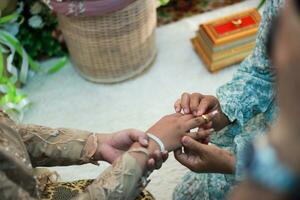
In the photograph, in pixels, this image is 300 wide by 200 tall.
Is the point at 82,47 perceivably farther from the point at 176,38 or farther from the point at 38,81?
the point at 176,38

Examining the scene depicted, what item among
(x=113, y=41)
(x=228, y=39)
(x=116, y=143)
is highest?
(x=116, y=143)

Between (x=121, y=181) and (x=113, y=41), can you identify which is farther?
(x=113, y=41)

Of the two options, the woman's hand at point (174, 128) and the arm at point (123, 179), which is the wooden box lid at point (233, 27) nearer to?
the woman's hand at point (174, 128)

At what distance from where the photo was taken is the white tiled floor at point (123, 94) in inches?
85.6

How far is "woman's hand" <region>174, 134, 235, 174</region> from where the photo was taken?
117 cm

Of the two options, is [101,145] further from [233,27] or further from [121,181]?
[233,27]

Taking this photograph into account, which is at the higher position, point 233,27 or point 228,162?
point 228,162

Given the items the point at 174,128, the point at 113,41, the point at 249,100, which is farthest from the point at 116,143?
the point at 113,41

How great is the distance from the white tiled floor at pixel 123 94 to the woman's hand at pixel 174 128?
2.55 feet

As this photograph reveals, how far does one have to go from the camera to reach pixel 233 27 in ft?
7.51

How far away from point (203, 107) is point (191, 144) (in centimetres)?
17

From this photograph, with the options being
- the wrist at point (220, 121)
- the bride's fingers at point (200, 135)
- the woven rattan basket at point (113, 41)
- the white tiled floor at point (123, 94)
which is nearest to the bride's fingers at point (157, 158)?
the bride's fingers at point (200, 135)

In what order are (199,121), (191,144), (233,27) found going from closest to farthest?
(191,144)
(199,121)
(233,27)

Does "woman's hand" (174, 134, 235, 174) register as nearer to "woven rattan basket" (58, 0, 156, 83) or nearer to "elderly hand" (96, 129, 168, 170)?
"elderly hand" (96, 129, 168, 170)
